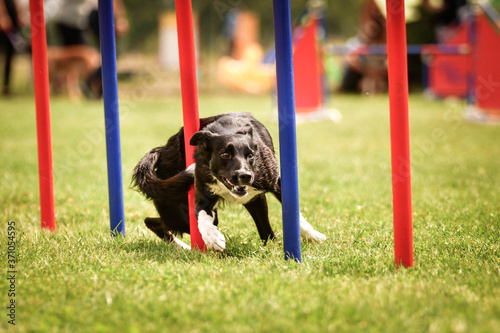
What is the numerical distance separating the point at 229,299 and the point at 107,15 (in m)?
2.08

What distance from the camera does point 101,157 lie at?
285 inches

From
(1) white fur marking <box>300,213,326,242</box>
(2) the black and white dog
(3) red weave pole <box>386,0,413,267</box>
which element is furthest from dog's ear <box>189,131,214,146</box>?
(3) red weave pole <box>386,0,413,267</box>

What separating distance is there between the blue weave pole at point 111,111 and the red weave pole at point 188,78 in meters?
0.59

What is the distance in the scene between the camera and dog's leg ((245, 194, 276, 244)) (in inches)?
136

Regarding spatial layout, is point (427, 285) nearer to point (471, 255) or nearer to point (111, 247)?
point (471, 255)

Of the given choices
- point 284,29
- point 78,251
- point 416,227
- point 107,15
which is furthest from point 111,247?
point 416,227

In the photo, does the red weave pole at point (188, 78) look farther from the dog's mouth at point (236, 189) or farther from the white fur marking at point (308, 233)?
the white fur marking at point (308, 233)

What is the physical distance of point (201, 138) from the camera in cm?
312

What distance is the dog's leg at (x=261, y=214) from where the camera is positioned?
136 inches

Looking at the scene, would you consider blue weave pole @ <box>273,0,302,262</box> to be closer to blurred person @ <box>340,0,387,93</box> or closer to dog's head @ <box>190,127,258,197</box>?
dog's head @ <box>190,127,258,197</box>

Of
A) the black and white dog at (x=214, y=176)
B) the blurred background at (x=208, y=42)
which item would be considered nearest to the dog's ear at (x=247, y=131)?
the black and white dog at (x=214, y=176)

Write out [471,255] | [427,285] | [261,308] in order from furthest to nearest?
[471,255] < [427,285] < [261,308]

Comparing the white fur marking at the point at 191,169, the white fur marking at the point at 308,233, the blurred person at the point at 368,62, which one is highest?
the blurred person at the point at 368,62

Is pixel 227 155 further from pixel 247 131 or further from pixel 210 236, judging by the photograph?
pixel 210 236
